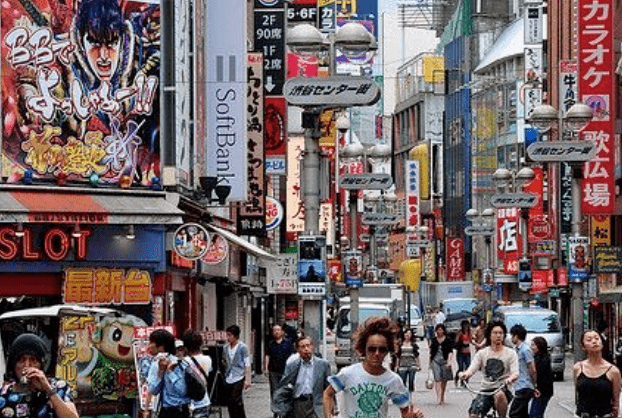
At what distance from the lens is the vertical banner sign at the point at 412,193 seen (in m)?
175

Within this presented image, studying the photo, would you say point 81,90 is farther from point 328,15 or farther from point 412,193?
point 412,193

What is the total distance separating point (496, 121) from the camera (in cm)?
14750

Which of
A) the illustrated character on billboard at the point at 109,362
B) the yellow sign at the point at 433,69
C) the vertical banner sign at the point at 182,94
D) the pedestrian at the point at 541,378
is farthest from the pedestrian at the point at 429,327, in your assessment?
the yellow sign at the point at 433,69

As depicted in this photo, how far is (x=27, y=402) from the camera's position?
473 inches

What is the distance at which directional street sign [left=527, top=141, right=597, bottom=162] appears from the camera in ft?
138

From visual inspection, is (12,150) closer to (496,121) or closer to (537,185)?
(537,185)

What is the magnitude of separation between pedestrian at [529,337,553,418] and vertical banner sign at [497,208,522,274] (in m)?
85.8

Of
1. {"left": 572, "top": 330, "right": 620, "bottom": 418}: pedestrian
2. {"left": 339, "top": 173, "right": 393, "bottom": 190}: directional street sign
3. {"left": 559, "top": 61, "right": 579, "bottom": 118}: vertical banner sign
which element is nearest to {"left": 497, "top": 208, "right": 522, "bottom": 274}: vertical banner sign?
{"left": 559, "top": 61, "right": 579, "bottom": 118}: vertical banner sign

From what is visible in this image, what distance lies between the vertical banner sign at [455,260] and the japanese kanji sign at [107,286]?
129 m

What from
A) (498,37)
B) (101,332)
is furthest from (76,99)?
(498,37)

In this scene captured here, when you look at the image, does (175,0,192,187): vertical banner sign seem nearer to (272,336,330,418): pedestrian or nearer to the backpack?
(272,336,330,418): pedestrian

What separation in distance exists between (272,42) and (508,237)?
7338cm

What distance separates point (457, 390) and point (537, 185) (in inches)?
2202

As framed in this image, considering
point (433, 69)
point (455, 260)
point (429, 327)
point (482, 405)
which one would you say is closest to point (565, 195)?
point (429, 327)
